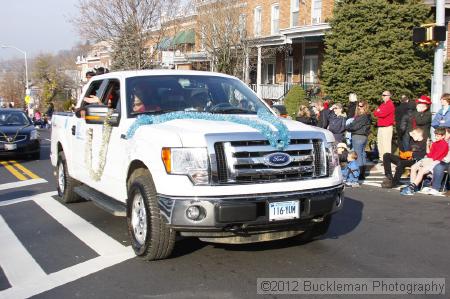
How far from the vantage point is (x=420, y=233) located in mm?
6652

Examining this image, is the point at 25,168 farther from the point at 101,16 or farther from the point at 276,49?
the point at 276,49

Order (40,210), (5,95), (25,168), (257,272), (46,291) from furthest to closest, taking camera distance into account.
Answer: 1. (5,95)
2. (25,168)
3. (40,210)
4. (257,272)
5. (46,291)

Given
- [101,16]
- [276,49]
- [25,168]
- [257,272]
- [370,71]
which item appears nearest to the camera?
[257,272]

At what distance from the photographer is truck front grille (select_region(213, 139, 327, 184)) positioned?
4758mm

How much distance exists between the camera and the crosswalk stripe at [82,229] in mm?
5934

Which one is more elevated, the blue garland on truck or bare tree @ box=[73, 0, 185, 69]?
bare tree @ box=[73, 0, 185, 69]

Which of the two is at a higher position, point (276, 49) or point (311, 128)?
point (276, 49)

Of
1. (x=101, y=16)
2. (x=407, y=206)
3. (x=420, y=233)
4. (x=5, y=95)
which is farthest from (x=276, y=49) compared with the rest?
(x=5, y=95)

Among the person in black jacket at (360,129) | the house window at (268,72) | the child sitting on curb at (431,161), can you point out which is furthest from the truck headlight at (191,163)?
the house window at (268,72)

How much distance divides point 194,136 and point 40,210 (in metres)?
4.37

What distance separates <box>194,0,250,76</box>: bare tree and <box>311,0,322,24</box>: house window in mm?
3564

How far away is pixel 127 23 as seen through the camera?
2659 cm

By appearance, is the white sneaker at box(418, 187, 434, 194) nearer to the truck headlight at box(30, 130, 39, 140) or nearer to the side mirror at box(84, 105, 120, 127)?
the side mirror at box(84, 105, 120, 127)

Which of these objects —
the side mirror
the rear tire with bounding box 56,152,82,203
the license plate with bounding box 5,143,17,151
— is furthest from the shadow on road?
the license plate with bounding box 5,143,17,151
